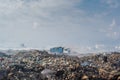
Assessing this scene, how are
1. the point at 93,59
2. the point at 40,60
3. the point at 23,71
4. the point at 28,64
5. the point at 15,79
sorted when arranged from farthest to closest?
the point at 93,59 → the point at 40,60 → the point at 28,64 → the point at 23,71 → the point at 15,79

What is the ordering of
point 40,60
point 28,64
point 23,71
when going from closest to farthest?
point 23,71, point 28,64, point 40,60

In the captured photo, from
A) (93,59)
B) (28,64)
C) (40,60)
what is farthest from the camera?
(93,59)

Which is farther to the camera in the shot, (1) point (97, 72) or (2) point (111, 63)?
(2) point (111, 63)

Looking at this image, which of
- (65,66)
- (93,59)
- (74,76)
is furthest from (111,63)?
(74,76)

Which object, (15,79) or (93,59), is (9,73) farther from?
(93,59)

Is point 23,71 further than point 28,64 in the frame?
No

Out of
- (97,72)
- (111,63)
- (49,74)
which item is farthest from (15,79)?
(111,63)

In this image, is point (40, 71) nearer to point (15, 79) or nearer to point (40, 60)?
point (15, 79)

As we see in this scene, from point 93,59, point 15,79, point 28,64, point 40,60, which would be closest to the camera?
point 15,79
